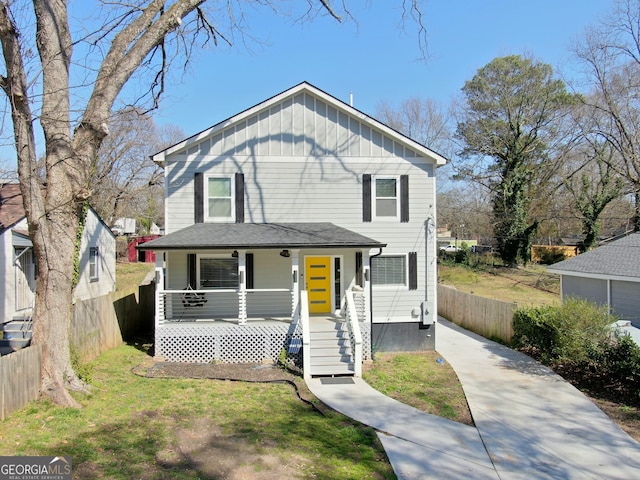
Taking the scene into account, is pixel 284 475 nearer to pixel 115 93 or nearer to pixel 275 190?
pixel 115 93

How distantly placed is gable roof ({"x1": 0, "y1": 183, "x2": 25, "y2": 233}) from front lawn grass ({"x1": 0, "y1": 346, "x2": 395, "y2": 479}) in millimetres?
7679

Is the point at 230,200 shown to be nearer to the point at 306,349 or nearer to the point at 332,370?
the point at 306,349

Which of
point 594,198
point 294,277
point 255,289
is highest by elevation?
point 594,198

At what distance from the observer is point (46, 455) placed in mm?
5445

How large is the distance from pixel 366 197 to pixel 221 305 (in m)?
5.29

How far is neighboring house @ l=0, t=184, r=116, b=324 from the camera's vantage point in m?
13.4

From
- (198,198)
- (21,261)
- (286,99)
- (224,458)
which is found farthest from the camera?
(21,261)

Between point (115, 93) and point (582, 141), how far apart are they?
3185cm

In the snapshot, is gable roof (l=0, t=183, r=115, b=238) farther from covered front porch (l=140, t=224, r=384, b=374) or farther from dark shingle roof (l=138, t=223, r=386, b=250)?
dark shingle roof (l=138, t=223, r=386, b=250)

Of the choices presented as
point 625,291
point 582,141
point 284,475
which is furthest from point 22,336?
point 582,141

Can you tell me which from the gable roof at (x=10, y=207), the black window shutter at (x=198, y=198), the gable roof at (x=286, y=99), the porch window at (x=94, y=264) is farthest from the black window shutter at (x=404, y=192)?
the porch window at (x=94, y=264)

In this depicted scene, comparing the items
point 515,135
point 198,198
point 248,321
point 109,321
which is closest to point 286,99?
point 198,198

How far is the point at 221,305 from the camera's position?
511 inches

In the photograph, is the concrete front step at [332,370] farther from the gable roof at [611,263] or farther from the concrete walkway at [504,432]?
the gable roof at [611,263]
